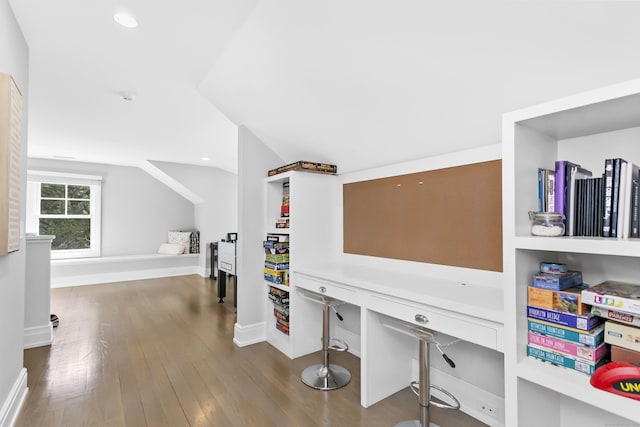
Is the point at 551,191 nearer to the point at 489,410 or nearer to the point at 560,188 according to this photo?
the point at 560,188

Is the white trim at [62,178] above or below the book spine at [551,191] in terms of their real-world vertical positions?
above

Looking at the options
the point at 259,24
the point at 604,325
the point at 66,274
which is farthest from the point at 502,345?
the point at 66,274

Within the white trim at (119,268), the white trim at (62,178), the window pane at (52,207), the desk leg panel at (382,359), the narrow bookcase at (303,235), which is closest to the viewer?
the desk leg panel at (382,359)

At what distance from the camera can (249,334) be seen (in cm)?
293

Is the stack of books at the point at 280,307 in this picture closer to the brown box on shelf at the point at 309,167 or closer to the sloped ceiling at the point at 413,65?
the brown box on shelf at the point at 309,167

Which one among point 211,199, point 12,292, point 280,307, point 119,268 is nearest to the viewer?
point 12,292

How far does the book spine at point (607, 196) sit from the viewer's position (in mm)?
1041

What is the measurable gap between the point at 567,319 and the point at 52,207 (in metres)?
7.44

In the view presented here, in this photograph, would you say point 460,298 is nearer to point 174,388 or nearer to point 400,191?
point 400,191

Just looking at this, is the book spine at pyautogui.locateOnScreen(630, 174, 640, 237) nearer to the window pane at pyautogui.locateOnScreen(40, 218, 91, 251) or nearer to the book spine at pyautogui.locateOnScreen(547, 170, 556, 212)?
the book spine at pyautogui.locateOnScreen(547, 170, 556, 212)

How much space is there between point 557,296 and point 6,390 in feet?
9.24

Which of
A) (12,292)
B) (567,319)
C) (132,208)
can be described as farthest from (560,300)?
(132,208)

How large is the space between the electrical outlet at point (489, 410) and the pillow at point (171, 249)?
587 cm

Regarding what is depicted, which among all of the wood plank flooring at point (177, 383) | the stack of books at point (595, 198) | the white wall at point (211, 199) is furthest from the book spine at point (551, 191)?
the white wall at point (211, 199)
